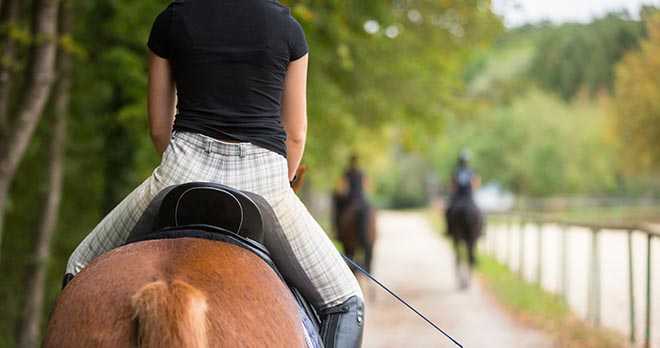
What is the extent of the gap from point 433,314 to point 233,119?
10.7 metres

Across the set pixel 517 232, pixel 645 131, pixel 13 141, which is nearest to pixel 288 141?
pixel 13 141

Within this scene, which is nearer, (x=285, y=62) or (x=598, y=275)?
(x=285, y=62)

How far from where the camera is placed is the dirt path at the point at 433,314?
11.0 meters

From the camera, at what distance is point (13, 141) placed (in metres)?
8.23

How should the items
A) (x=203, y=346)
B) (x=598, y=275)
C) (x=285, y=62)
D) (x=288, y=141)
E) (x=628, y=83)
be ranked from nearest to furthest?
(x=203, y=346), (x=285, y=62), (x=288, y=141), (x=598, y=275), (x=628, y=83)

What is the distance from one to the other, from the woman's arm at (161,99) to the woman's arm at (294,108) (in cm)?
43

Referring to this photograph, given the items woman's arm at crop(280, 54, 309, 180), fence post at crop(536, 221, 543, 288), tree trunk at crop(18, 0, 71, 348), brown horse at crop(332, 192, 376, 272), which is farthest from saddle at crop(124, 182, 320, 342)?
fence post at crop(536, 221, 543, 288)

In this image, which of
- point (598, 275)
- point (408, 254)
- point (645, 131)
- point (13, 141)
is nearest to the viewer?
point (13, 141)

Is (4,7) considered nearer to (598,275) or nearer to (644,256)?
(644,256)

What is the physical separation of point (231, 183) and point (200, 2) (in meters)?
0.67

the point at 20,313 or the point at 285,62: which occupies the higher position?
the point at 285,62

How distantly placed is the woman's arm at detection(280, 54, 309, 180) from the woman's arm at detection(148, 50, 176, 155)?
0.43 m

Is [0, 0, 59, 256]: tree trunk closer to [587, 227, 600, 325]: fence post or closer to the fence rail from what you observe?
the fence rail

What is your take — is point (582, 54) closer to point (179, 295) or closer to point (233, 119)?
point (233, 119)
